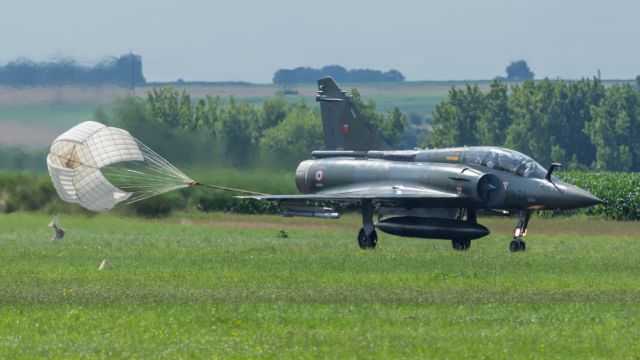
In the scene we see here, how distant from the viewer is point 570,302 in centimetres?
2080

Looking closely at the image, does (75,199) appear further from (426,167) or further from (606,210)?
(606,210)

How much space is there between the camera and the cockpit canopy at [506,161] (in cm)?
3281

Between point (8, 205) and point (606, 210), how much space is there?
71.0 feet

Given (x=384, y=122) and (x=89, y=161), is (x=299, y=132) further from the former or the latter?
(x=89, y=161)

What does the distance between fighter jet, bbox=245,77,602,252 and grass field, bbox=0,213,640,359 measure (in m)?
0.64

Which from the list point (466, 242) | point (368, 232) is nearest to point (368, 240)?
point (368, 232)

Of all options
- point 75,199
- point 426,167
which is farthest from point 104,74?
point 426,167

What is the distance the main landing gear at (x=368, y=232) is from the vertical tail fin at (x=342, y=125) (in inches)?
159

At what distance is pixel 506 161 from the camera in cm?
3303

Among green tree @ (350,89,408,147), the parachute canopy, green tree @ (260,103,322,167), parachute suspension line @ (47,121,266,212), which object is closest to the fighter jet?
parachute suspension line @ (47,121,266,212)

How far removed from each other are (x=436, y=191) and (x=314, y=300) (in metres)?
13.0

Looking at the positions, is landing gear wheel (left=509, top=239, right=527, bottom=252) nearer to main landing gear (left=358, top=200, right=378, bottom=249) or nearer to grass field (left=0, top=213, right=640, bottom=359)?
grass field (left=0, top=213, right=640, bottom=359)

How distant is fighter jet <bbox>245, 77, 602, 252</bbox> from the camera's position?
3256cm

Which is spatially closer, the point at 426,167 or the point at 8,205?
the point at 426,167
